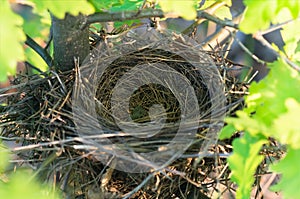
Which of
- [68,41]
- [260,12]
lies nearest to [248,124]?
[260,12]

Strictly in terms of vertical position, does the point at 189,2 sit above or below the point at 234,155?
above

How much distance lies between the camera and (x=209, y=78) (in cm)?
129

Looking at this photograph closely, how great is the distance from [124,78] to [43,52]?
26cm

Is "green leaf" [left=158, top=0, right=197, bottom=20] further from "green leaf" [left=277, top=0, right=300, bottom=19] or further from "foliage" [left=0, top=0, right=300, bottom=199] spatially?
"green leaf" [left=277, top=0, right=300, bottom=19]

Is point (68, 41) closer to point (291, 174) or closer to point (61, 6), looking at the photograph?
point (61, 6)

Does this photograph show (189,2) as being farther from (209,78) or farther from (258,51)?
(258,51)

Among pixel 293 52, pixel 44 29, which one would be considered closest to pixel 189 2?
pixel 293 52

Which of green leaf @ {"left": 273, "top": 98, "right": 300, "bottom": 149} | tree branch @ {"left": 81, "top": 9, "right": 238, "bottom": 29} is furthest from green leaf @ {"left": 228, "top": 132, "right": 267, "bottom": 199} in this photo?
tree branch @ {"left": 81, "top": 9, "right": 238, "bottom": 29}

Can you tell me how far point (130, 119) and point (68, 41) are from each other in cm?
31

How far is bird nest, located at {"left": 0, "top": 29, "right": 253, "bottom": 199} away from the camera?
41.3 inches

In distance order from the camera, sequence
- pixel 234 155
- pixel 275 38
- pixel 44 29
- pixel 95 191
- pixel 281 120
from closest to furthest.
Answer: pixel 281 120 → pixel 234 155 → pixel 95 191 → pixel 44 29 → pixel 275 38

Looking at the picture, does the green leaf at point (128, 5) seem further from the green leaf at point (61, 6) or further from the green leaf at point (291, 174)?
the green leaf at point (291, 174)

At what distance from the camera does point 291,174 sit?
817 mm

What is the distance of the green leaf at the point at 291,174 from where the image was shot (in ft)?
2.66
